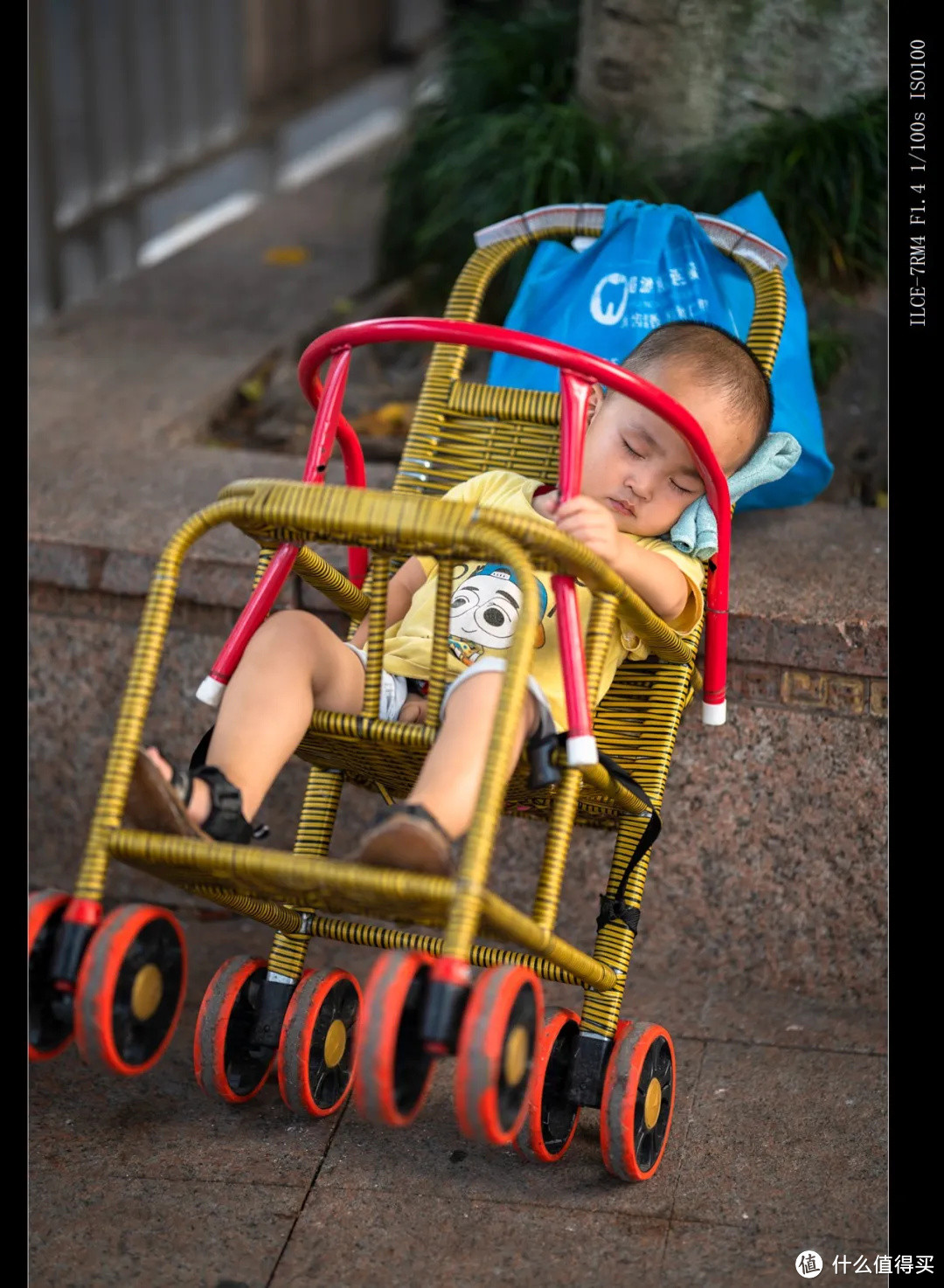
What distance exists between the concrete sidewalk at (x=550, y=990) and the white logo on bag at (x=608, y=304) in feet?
1.84

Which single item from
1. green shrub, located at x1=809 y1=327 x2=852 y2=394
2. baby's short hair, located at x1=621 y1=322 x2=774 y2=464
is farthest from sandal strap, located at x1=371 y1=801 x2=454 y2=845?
green shrub, located at x1=809 y1=327 x2=852 y2=394

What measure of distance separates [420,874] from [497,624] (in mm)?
597

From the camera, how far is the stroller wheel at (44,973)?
7.17 ft

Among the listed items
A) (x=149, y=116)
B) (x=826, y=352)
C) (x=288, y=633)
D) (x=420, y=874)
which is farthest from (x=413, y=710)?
(x=149, y=116)

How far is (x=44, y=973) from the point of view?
2.20 meters

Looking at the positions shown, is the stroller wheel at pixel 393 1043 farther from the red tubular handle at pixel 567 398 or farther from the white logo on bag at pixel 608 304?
the white logo on bag at pixel 608 304

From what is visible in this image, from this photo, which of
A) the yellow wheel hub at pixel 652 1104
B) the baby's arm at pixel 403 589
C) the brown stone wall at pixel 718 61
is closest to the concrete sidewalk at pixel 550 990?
the yellow wheel hub at pixel 652 1104

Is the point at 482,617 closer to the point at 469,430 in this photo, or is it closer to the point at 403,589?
the point at 403,589

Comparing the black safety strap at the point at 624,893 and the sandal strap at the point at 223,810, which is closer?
the sandal strap at the point at 223,810

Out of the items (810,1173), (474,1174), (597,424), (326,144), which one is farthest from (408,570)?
(326,144)

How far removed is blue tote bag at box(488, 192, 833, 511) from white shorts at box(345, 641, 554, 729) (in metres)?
0.98

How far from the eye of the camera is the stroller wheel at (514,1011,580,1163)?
2.52m

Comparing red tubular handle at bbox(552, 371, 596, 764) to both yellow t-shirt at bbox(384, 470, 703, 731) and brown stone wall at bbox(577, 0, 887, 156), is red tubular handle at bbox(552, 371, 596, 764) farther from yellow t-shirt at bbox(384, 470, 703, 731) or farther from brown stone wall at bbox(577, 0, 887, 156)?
brown stone wall at bbox(577, 0, 887, 156)
